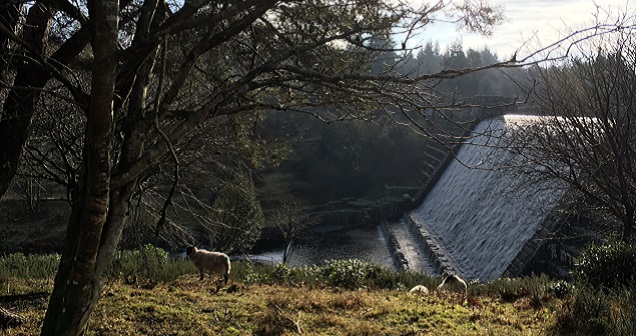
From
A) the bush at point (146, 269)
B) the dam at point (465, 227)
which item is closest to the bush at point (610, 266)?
the dam at point (465, 227)

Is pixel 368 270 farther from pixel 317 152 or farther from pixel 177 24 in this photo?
pixel 317 152

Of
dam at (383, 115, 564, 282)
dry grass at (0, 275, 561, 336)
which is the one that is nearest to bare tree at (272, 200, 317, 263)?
dam at (383, 115, 564, 282)

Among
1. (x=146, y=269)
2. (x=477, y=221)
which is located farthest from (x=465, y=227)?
(x=146, y=269)

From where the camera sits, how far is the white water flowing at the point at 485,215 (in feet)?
57.7

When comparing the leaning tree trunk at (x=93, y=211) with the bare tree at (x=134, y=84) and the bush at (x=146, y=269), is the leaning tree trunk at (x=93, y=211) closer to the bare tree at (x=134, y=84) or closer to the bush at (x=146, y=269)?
the bare tree at (x=134, y=84)

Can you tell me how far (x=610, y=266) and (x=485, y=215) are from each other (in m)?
13.5

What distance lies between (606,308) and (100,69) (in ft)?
19.1

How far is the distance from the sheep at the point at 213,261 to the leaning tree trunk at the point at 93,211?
5.54 m

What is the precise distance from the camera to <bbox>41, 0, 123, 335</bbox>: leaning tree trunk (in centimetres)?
335

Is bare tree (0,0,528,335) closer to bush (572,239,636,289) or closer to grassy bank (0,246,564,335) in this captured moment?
grassy bank (0,246,564,335)

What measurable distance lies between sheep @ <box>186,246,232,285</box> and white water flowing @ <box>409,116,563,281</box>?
7521 millimetres

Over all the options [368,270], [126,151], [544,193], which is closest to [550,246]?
[544,193]

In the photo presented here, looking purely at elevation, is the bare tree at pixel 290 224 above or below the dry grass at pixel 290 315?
below

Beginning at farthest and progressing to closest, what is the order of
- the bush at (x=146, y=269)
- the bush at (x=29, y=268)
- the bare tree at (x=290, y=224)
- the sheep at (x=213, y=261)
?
1. the bare tree at (x=290, y=224)
2. the bush at (x=146, y=269)
3. the sheep at (x=213, y=261)
4. the bush at (x=29, y=268)
